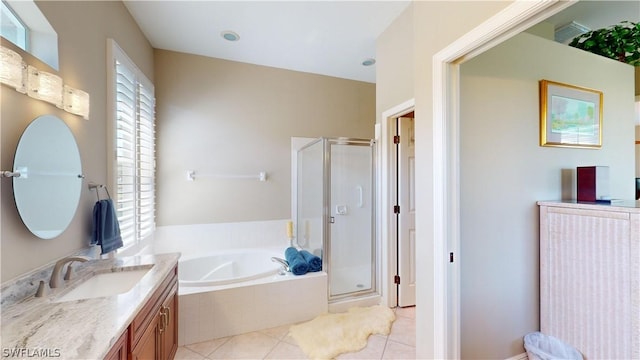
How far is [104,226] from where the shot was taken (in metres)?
1.65

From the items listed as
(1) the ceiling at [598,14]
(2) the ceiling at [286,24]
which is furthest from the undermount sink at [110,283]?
(1) the ceiling at [598,14]

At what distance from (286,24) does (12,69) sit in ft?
6.44

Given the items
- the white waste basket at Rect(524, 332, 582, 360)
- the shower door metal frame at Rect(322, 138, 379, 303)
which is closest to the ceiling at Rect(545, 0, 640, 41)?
the shower door metal frame at Rect(322, 138, 379, 303)

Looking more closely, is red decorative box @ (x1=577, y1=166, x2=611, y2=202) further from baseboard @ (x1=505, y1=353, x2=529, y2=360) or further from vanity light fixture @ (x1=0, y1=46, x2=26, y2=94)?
vanity light fixture @ (x1=0, y1=46, x2=26, y2=94)

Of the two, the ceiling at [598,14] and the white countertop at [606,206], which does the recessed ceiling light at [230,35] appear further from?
the white countertop at [606,206]

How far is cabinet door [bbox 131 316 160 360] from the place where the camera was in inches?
43.4

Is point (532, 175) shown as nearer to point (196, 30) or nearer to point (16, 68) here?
point (16, 68)

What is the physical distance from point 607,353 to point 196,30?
4.06m

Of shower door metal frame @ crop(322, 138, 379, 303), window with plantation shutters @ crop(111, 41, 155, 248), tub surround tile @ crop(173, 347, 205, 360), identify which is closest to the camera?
tub surround tile @ crop(173, 347, 205, 360)

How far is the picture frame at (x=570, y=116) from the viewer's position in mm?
1745

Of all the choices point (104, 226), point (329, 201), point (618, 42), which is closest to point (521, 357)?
point (329, 201)

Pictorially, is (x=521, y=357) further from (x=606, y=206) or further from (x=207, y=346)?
(x=207, y=346)

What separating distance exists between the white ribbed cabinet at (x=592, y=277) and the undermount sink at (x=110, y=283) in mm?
2657

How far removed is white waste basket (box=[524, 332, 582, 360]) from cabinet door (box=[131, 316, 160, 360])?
2.25m
